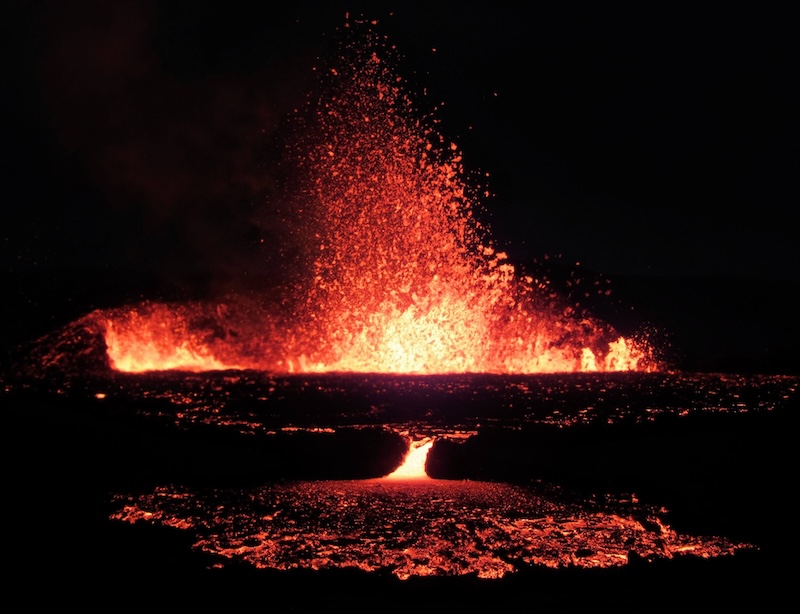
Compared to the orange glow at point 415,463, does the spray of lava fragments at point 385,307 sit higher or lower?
higher

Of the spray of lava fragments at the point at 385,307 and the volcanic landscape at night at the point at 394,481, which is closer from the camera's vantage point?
the volcanic landscape at night at the point at 394,481

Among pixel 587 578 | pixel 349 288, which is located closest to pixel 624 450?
pixel 587 578

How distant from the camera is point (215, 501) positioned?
11.2ft

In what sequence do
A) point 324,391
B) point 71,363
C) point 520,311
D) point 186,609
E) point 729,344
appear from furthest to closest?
point 729,344 → point 520,311 → point 71,363 → point 324,391 → point 186,609

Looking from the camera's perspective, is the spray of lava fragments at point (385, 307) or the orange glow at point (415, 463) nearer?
the orange glow at point (415, 463)

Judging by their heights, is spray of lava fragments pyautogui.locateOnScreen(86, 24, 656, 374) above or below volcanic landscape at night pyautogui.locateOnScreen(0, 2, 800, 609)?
above

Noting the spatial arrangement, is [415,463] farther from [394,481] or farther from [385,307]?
[385,307]

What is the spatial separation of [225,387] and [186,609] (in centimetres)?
211

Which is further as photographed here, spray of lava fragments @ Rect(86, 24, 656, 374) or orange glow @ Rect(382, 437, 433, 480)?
spray of lava fragments @ Rect(86, 24, 656, 374)

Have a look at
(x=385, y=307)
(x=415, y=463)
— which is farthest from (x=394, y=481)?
(x=385, y=307)

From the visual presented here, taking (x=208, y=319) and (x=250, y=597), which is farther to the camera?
(x=208, y=319)

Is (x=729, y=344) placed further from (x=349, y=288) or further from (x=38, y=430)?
(x=38, y=430)

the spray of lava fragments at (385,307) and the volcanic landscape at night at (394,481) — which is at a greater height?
the spray of lava fragments at (385,307)

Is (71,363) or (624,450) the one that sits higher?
(71,363)
